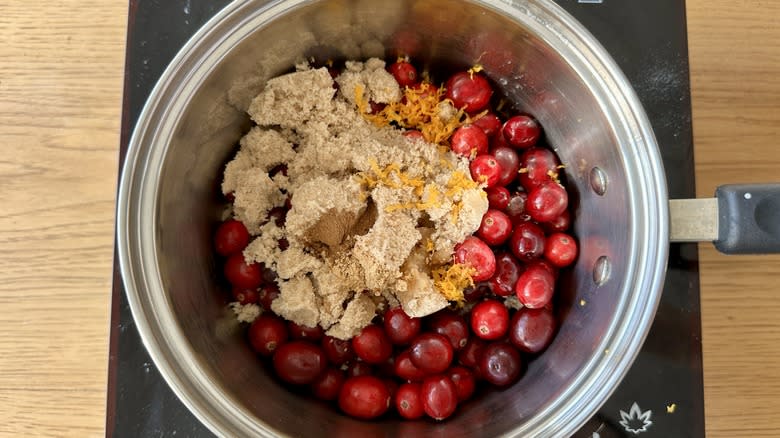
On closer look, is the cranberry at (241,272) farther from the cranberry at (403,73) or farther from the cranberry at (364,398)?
the cranberry at (403,73)

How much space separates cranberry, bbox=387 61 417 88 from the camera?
1.05 metres

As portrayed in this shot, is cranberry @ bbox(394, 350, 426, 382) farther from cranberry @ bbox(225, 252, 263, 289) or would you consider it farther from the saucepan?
cranberry @ bbox(225, 252, 263, 289)

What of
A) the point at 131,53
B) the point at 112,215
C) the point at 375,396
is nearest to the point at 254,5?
the point at 131,53

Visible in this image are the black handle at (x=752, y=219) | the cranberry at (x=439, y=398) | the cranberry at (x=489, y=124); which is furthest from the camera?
the cranberry at (x=489, y=124)

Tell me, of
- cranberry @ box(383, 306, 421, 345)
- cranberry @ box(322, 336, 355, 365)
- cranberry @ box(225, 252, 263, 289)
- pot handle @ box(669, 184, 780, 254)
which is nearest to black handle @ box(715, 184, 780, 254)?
pot handle @ box(669, 184, 780, 254)

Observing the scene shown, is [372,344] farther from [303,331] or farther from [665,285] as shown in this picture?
[665,285]

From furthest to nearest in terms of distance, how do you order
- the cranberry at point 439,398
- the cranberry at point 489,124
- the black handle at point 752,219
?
the cranberry at point 489,124
the cranberry at point 439,398
the black handle at point 752,219

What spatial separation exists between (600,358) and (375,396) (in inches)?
14.1

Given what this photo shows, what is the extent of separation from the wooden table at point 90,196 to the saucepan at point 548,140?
258 mm

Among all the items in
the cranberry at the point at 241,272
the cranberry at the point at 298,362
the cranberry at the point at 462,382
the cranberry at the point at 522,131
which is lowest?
the cranberry at the point at 462,382

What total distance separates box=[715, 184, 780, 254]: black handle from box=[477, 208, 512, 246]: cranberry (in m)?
0.32

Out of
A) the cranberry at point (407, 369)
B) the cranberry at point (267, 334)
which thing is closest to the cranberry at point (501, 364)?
the cranberry at point (407, 369)

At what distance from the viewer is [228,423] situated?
31.9 inches

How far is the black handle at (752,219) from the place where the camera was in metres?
0.77
